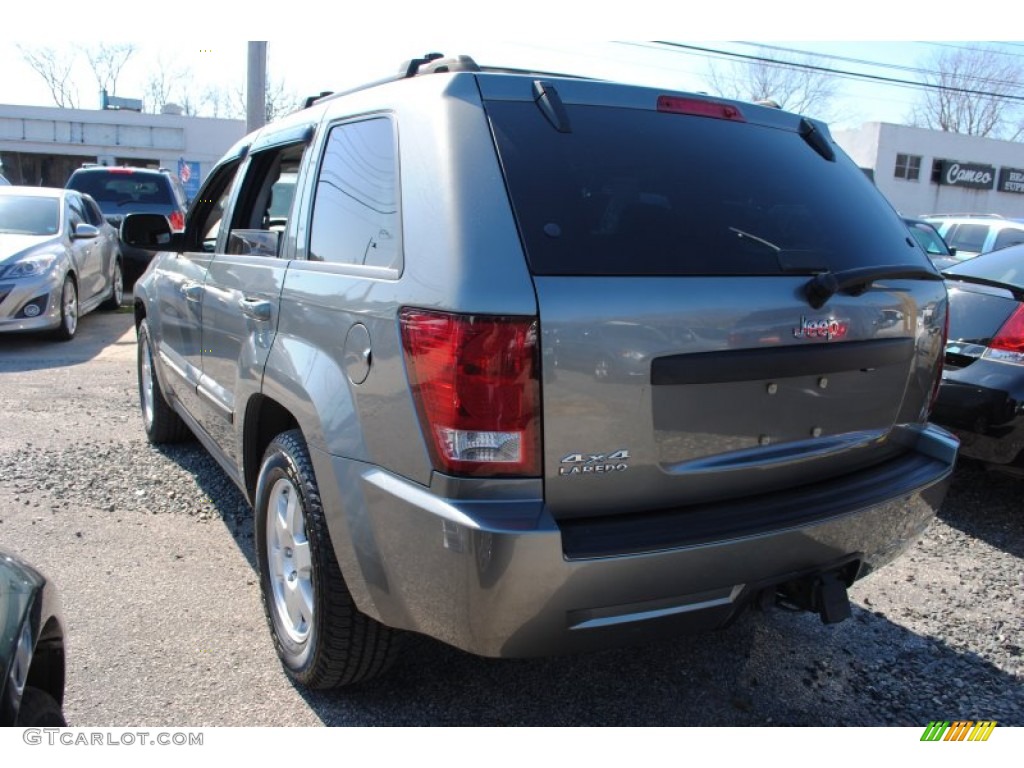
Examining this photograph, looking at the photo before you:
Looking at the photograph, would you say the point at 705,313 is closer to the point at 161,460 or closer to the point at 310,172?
the point at 310,172

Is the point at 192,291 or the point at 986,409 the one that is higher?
the point at 192,291

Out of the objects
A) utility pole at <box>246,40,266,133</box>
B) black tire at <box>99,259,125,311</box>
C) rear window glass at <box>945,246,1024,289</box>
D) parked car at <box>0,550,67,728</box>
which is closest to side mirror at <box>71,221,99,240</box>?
black tire at <box>99,259,125,311</box>

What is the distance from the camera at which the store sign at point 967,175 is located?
39.3 meters

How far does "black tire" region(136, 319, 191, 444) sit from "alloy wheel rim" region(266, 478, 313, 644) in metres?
2.48

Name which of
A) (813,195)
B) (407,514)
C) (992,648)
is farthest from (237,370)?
(992,648)

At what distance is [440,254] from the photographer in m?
2.02

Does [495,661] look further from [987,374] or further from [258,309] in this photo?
→ [987,374]

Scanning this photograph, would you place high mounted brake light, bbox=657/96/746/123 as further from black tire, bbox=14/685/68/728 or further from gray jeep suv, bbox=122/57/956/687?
black tire, bbox=14/685/68/728

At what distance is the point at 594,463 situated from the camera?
2035 mm

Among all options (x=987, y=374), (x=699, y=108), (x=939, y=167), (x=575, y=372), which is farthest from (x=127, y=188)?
(x=939, y=167)

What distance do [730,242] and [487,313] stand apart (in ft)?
2.67

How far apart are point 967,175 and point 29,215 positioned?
138 ft

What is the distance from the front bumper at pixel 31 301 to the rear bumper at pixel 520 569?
24.1ft

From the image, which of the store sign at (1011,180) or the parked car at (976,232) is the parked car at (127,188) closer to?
the parked car at (976,232)
